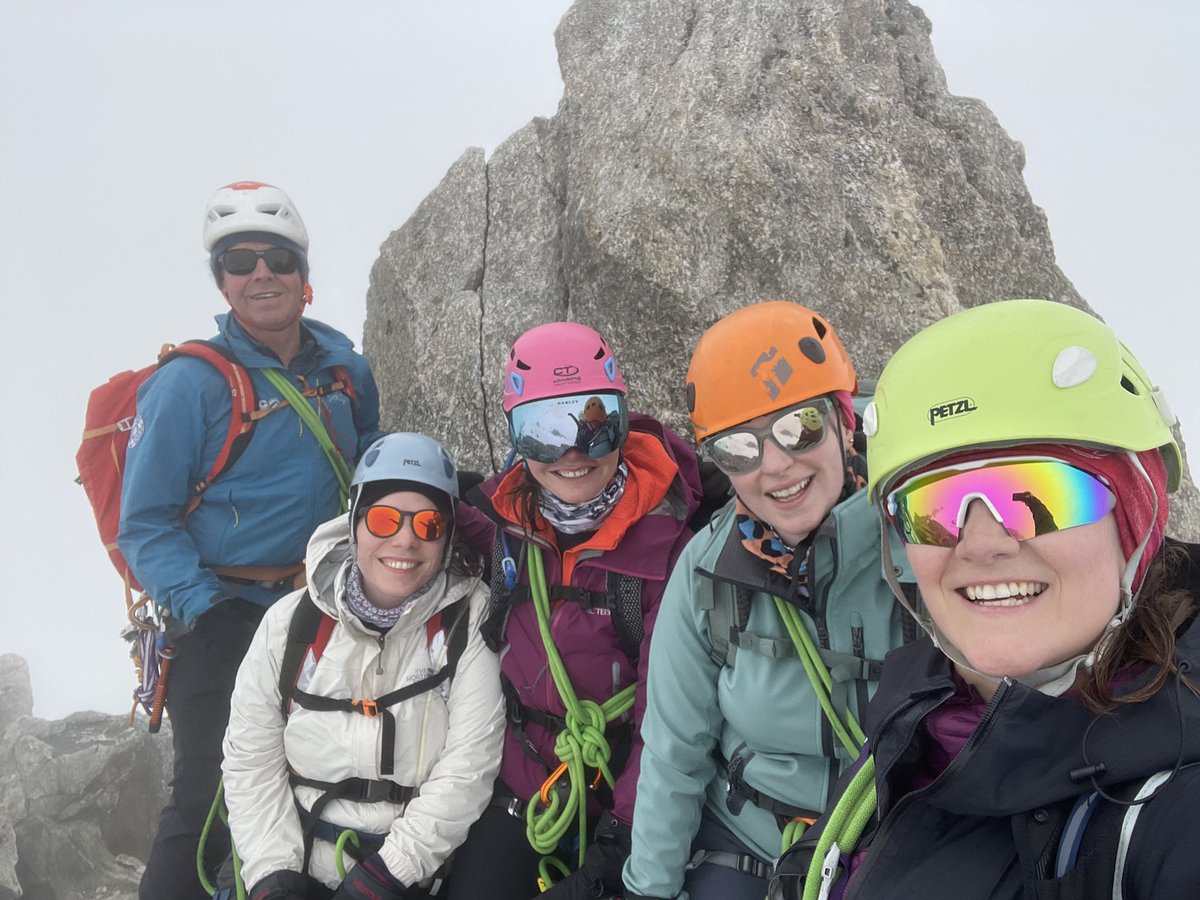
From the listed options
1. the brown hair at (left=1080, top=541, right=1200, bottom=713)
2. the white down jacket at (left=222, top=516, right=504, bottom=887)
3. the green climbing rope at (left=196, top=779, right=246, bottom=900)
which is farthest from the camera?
→ the green climbing rope at (left=196, top=779, right=246, bottom=900)

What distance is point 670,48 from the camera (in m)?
7.41

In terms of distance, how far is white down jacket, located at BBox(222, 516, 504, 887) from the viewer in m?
4.15

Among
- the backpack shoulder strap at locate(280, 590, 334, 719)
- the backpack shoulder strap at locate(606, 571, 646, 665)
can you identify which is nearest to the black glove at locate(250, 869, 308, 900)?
the backpack shoulder strap at locate(280, 590, 334, 719)

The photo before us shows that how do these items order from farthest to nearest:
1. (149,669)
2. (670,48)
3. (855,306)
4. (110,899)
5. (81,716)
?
1. (81,716)
2. (110,899)
3. (670,48)
4. (855,306)
5. (149,669)

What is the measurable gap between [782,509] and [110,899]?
9389mm

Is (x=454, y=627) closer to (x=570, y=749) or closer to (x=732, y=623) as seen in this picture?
(x=570, y=749)

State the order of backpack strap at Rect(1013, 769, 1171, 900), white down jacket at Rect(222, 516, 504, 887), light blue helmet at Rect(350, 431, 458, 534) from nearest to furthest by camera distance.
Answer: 1. backpack strap at Rect(1013, 769, 1171, 900)
2. white down jacket at Rect(222, 516, 504, 887)
3. light blue helmet at Rect(350, 431, 458, 534)

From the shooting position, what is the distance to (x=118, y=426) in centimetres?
548

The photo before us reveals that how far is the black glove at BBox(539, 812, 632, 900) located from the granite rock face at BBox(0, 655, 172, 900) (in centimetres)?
722

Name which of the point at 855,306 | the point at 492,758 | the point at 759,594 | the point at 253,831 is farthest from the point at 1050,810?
the point at 855,306

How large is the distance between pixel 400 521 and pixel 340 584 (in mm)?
463

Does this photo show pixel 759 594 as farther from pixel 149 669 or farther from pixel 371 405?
pixel 149 669

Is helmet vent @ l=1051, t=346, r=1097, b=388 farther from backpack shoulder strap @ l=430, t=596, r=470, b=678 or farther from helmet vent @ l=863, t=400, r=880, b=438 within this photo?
backpack shoulder strap @ l=430, t=596, r=470, b=678

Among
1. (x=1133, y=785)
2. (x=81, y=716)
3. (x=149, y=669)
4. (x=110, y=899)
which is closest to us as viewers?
(x=1133, y=785)
